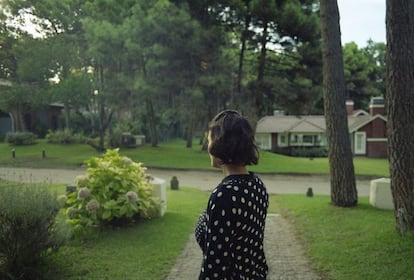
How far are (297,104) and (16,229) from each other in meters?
20.8

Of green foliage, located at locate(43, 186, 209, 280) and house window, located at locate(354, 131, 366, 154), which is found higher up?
house window, located at locate(354, 131, 366, 154)

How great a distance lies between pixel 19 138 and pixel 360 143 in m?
25.4

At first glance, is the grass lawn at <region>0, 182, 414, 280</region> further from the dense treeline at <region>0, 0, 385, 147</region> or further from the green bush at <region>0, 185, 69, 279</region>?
the dense treeline at <region>0, 0, 385, 147</region>

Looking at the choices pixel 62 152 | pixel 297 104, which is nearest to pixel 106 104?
pixel 62 152

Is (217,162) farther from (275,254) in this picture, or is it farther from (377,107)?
(377,107)

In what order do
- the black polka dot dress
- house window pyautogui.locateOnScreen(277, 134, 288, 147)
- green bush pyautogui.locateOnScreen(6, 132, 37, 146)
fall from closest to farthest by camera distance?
the black polka dot dress < green bush pyautogui.locateOnScreen(6, 132, 37, 146) < house window pyautogui.locateOnScreen(277, 134, 288, 147)

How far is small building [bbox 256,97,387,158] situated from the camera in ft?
105

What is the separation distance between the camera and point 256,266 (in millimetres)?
1928

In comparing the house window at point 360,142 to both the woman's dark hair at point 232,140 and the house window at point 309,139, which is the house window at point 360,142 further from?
the woman's dark hair at point 232,140

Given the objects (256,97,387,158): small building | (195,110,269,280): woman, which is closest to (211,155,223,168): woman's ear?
(195,110,269,280): woman

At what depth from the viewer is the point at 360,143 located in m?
32.5

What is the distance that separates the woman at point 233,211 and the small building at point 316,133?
31514mm

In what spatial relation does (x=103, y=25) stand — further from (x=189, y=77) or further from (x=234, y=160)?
(x=234, y=160)

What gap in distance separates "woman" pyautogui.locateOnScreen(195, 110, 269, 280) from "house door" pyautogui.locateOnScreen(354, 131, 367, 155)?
32.8 meters
